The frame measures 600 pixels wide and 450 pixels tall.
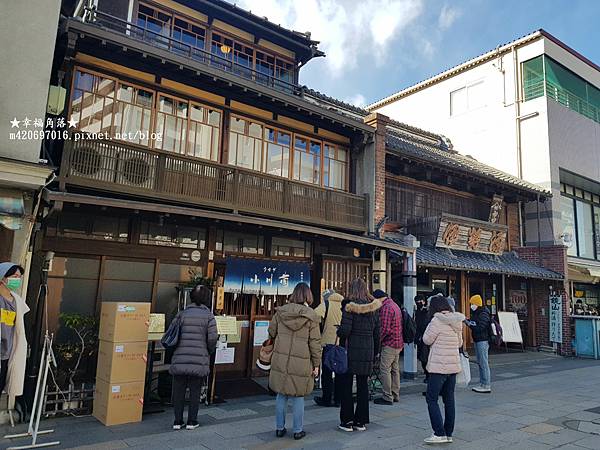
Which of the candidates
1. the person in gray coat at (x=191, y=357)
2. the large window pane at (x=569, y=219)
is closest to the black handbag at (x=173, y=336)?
the person in gray coat at (x=191, y=357)

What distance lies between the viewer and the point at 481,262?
14.3 meters

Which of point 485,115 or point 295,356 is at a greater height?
point 485,115

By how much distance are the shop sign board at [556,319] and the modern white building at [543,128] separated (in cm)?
144

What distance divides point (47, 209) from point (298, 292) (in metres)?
4.50

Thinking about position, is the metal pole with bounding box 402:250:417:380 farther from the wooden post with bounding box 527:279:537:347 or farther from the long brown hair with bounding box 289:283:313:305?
the wooden post with bounding box 527:279:537:347

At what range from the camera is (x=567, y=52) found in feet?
62.7

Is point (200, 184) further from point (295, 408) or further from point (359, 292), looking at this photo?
point (295, 408)

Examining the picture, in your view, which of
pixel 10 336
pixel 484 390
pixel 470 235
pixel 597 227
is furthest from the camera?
pixel 597 227

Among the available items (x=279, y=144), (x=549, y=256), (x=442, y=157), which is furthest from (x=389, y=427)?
(x=549, y=256)

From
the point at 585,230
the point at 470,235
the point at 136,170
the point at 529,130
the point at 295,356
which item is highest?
the point at 529,130

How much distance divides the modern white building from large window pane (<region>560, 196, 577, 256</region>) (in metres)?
0.04

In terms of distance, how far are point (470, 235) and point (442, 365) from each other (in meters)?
9.96

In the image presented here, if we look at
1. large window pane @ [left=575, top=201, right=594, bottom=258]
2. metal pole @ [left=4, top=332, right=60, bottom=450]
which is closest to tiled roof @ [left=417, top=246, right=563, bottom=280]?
A: large window pane @ [left=575, top=201, right=594, bottom=258]

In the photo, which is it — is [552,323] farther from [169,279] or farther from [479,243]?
[169,279]
